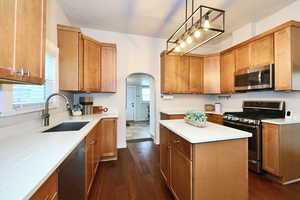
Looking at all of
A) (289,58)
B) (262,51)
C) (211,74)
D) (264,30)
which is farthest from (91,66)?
(264,30)

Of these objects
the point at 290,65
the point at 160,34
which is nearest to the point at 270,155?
the point at 290,65

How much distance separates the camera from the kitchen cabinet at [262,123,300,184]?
1.97 meters

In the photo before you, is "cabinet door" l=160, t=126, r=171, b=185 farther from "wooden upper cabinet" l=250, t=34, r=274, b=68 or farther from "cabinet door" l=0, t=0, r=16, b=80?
"wooden upper cabinet" l=250, t=34, r=274, b=68

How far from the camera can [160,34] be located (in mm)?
3602

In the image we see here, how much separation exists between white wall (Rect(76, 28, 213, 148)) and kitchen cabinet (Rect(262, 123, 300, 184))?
2.27 meters

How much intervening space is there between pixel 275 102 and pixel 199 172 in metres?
2.45

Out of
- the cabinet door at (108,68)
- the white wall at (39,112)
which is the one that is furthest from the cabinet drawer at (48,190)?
the cabinet door at (108,68)

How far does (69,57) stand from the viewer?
7.77 feet

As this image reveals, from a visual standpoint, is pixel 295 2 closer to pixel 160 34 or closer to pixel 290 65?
pixel 290 65

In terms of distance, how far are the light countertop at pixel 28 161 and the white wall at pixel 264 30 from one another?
11.3 feet

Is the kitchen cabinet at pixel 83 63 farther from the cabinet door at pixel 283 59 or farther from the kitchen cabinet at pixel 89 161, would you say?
the cabinet door at pixel 283 59

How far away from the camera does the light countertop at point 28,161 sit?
55 centimetres

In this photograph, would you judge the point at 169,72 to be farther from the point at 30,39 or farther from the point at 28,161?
the point at 28,161

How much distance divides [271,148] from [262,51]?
71.4 inches
